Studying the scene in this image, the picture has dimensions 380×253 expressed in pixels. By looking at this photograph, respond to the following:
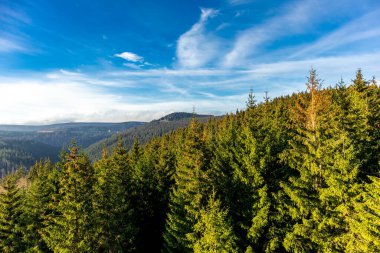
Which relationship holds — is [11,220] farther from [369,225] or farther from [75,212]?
[369,225]

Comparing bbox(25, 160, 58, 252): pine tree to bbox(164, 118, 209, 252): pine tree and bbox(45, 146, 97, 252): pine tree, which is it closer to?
bbox(45, 146, 97, 252): pine tree

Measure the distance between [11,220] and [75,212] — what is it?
14288mm

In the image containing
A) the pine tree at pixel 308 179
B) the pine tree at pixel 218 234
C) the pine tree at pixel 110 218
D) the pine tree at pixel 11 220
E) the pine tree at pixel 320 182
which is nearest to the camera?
the pine tree at pixel 320 182

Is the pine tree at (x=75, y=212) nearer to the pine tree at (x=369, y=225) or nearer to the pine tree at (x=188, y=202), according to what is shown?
the pine tree at (x=188, y=202)

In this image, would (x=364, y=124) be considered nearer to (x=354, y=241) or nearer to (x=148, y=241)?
(x=354, y=241)

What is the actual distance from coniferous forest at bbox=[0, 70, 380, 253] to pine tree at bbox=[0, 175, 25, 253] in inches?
4.5

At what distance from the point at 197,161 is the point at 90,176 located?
1048 centimetres

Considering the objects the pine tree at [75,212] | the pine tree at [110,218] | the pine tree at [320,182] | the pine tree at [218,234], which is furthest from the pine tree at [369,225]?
the pine tree at [110,218]

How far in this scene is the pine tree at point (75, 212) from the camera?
22.3m

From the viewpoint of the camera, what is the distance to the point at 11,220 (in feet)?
101

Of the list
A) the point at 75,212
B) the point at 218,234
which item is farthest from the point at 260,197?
the point at 75,212

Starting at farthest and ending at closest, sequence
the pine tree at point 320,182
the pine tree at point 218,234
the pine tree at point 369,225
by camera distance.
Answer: the pine tree at point 218,234 → the pine tree at point 320,182 → the pine tree at point 369,225

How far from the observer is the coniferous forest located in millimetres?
18688

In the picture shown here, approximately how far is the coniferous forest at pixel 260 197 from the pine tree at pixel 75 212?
0.28 ft
